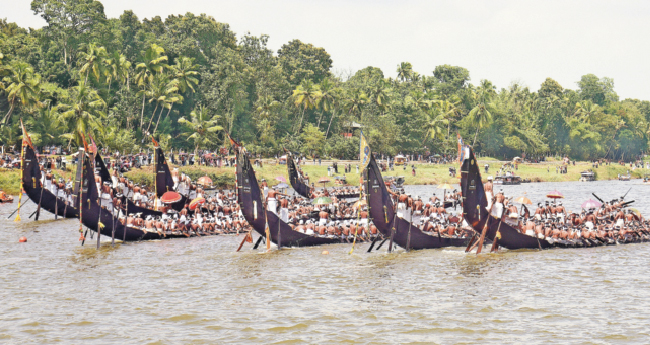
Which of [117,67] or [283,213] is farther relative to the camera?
[117,67]

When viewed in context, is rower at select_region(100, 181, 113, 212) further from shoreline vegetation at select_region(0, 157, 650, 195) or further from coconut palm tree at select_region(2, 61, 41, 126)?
coconut palm tree at select_region(2, 61, 41, 126)

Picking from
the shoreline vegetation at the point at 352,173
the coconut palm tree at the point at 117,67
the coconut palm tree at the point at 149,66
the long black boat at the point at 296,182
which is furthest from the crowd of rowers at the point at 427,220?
the coconut palm tree at the point at 117,67

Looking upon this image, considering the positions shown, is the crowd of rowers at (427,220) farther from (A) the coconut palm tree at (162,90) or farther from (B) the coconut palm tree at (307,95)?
(B) the coconut palm tree at (307,95)

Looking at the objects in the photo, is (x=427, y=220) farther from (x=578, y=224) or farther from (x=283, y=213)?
(x=578, y=224)

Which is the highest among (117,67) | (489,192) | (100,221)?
(117,67)

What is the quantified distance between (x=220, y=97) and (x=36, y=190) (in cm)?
5402

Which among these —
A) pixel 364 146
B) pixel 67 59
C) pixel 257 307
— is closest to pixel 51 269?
pixel 257 307

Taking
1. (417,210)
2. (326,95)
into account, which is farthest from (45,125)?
(417,210)

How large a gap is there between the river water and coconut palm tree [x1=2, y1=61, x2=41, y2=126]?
45.4 meters

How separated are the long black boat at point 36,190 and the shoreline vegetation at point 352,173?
17.6 meters

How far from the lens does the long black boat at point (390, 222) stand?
90.1 feet

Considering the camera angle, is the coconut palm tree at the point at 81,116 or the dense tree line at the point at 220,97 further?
the dense tree line at the point at 220,97

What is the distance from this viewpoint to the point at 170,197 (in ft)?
127

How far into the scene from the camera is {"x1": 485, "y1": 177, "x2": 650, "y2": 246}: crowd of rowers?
3042 centimetres
